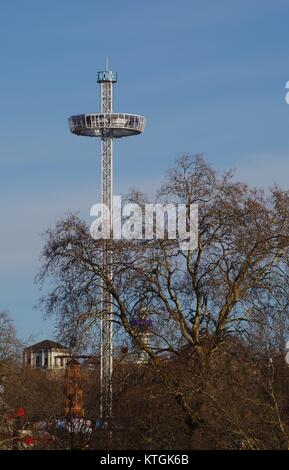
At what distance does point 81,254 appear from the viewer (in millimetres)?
43938

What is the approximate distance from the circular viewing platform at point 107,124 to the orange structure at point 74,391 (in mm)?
107083

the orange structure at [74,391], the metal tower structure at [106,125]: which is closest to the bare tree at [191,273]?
the orange structure at [74,391]

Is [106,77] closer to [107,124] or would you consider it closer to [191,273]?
[107,124]

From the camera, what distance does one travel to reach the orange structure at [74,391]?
1890 inches

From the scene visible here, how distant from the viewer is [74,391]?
48.0 m

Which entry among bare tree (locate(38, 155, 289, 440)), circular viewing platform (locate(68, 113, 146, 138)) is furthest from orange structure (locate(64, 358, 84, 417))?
circular viewing platform (locate(68, 113, 146, 138))

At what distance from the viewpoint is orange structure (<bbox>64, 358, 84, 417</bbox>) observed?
48000mm

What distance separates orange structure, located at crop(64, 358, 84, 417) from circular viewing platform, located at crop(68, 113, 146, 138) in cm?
10708

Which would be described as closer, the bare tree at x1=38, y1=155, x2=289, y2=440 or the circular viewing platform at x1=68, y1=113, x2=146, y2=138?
the bare tree at x1=38, y1=155, x2=289, y2=440

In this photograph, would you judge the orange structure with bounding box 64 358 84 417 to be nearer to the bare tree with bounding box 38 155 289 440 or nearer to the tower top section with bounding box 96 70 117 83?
the bare tree with bounding box 38 155 289 440

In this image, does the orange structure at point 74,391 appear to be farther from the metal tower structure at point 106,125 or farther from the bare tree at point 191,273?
the metal tower structure at point 106,125
